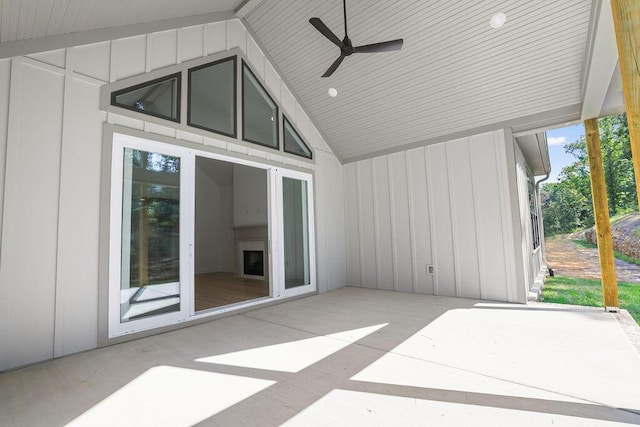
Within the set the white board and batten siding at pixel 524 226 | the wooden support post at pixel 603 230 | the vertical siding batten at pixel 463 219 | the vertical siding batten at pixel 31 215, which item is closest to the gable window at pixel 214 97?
the vertical siding batten at pixel 31 215

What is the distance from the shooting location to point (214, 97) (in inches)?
176

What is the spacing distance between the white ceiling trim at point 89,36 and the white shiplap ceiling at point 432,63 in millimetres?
1338

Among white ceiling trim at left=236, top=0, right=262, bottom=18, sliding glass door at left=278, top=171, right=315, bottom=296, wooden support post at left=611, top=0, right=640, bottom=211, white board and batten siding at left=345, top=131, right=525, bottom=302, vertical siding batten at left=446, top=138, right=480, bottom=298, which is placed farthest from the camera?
sliding glass door at left=278, top=171, right=315, bottom=296

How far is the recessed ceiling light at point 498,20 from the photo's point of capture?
138 inches

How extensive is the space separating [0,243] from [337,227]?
16.7 ft

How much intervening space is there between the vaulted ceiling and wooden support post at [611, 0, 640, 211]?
206 cm

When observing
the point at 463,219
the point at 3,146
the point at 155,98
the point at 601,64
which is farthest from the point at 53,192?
the point at 601,64

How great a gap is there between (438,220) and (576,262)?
703 centimetres

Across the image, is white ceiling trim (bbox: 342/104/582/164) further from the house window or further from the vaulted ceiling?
the house window

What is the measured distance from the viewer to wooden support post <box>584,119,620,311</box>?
3.94 metres

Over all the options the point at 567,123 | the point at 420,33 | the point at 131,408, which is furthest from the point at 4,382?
the point at 567,123

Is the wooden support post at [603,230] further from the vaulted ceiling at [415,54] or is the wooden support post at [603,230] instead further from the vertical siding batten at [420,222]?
the vertical siding batten at [420,222]

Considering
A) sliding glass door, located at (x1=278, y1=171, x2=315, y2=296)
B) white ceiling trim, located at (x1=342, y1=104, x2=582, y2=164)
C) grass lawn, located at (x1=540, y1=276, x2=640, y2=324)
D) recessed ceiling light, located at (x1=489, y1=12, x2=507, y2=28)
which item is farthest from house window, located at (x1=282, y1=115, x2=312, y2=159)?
grass lawn, located at (x1=540, y1=276, x2=640, y2=324)

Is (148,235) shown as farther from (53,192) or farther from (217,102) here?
(217,102)
